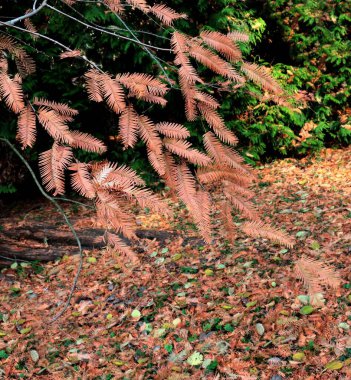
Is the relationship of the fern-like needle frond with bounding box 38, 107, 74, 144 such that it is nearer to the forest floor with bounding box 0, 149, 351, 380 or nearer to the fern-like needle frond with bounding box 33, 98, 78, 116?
the fern-like needle frond with bounding box 33, 98, 78, 116

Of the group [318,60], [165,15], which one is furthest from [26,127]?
[318,60]

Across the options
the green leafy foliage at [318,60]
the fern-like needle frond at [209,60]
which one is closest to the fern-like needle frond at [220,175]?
the fern-like needle frond at [209,60]

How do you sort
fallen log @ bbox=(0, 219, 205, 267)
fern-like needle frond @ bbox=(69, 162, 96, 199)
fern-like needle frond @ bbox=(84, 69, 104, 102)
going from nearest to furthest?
fern-like needle frond @ bbox=(69, 162, 96, 199) → fern-like needle frond @ bbox=(84, 69, 104, 102) → fallen log @ bbox=(0, 219, 205, 267)

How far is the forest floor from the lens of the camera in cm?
276

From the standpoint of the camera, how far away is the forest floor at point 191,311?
2.76m

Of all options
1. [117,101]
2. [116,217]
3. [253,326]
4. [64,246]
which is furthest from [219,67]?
[64,246]

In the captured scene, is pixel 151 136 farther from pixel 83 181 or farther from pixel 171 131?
pixel 83 181

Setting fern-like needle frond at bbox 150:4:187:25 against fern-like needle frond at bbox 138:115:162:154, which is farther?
fern-like needle frond at bbox 150:4:187:25

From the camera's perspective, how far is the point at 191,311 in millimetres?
3330

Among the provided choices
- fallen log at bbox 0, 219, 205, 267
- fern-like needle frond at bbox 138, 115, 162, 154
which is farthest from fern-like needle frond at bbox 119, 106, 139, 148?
fallen log at bbox 0, 219, 205, 267

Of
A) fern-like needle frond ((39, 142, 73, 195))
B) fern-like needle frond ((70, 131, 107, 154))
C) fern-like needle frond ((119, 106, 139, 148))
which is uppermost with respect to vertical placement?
fern-like needle frond ((119, 106, 139, 148))

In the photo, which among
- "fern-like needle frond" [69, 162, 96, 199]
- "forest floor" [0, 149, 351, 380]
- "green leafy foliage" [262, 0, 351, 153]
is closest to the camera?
"fern-like needle frond" [69, 162, 96, 199]

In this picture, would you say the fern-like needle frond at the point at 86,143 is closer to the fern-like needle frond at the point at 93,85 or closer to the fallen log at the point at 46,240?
the fern-like needle frond at the point at 93,85

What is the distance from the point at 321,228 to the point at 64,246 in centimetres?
260
